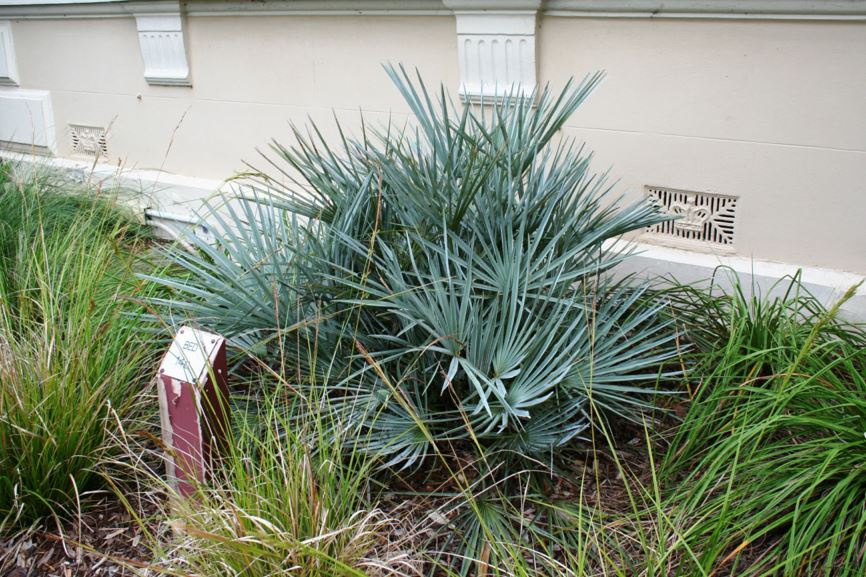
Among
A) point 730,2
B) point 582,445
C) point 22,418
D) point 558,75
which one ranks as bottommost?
point 582,445

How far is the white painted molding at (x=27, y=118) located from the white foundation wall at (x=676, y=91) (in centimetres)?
209

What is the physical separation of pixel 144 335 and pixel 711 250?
8.73 ft

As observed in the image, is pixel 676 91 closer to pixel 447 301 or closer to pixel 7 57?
pixel 447 301

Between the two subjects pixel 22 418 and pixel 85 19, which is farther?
pixel 85 19

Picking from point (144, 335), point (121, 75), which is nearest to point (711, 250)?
point (144, 335)

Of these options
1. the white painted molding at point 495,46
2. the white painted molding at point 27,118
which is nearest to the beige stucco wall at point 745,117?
the white painted molding at point 495,46

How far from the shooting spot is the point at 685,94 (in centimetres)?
436

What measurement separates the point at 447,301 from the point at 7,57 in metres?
6.10

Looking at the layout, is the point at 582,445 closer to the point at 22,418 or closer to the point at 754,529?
the point at 754,529

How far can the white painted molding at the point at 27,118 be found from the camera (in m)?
7.54

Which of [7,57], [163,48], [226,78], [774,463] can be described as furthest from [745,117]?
[7,57]

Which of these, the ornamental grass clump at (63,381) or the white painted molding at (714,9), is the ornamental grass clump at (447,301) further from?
the white painted molding at (714,9)

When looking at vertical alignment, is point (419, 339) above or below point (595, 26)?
below

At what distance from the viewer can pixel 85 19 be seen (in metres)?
7.00
